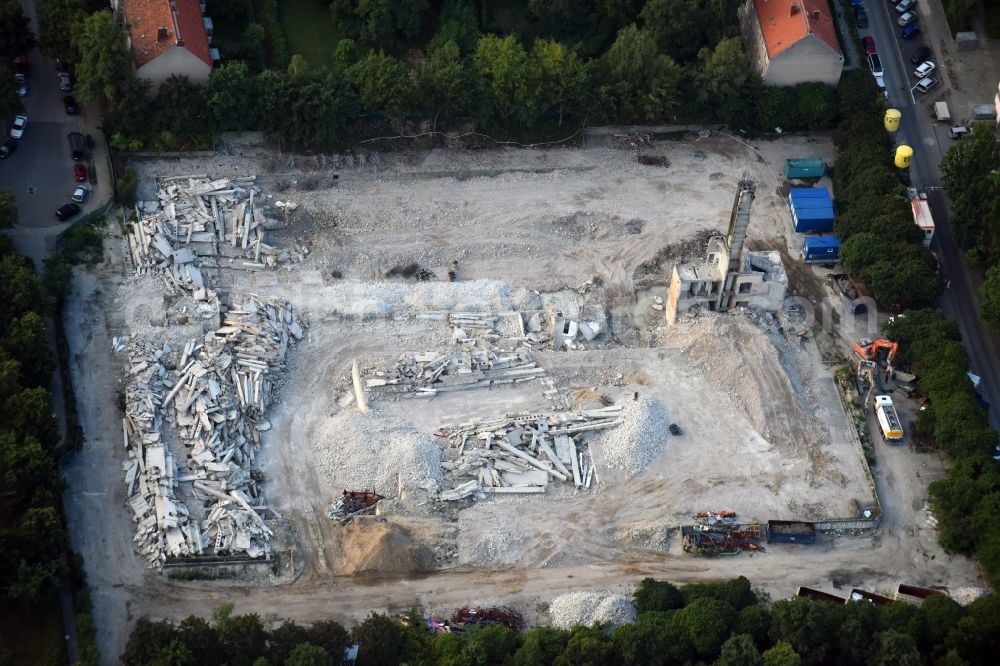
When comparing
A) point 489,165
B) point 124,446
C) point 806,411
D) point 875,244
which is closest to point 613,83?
point 489,165

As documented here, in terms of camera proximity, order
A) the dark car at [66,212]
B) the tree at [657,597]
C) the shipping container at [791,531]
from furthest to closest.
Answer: the dark car at [66,212] < the shipping container at [791,531] < the tree at [657,597]

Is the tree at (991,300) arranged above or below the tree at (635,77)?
below

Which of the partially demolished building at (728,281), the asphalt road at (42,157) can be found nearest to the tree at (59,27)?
the asphalt road at (42,157)

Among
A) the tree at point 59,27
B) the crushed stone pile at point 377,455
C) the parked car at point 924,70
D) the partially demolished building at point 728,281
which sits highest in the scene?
the tree at point 59,27

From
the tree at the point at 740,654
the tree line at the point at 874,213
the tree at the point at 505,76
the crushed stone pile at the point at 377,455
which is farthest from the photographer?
the tree at the point at 505,76

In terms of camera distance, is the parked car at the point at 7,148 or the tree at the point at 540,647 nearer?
the tree at the point at 540,647

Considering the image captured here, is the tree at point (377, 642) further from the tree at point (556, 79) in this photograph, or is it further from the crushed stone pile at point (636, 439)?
the tree at point (556, 79)

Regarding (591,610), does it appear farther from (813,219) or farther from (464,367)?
(813,219)

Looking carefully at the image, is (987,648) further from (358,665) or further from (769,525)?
(358,665)
